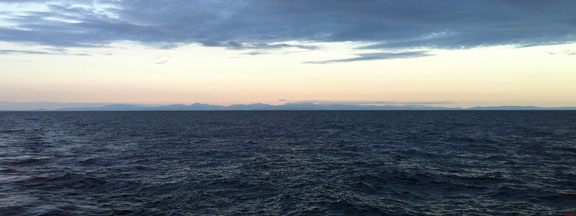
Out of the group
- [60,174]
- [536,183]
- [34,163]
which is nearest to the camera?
[536,183]

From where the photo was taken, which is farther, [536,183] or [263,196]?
[536,183]

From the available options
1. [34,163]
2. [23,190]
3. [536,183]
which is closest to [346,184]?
[536,183]

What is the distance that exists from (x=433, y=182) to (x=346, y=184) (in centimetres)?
636

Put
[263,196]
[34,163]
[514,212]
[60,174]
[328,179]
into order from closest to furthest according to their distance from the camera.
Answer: [514,212]
[263,196]
[328,179]
[60,174]
[34,163]

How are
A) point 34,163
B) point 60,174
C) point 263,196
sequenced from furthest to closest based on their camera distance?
point 34,163 → point 60,174 → point 263,196

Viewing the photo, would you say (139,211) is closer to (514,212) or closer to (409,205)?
(409,205)

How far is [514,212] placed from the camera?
1903cm

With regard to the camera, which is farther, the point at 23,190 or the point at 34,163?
the point at 34,163

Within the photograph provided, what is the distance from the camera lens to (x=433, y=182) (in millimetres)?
26000

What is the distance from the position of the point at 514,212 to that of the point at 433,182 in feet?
23.4

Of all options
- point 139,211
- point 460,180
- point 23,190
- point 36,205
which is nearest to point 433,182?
point 460,180

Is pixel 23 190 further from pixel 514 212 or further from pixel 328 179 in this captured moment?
Result: pixel 514 212

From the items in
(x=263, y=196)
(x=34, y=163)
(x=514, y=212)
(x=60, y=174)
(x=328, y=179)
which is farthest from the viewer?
(x=34, y=163)

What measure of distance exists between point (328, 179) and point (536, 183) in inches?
564
